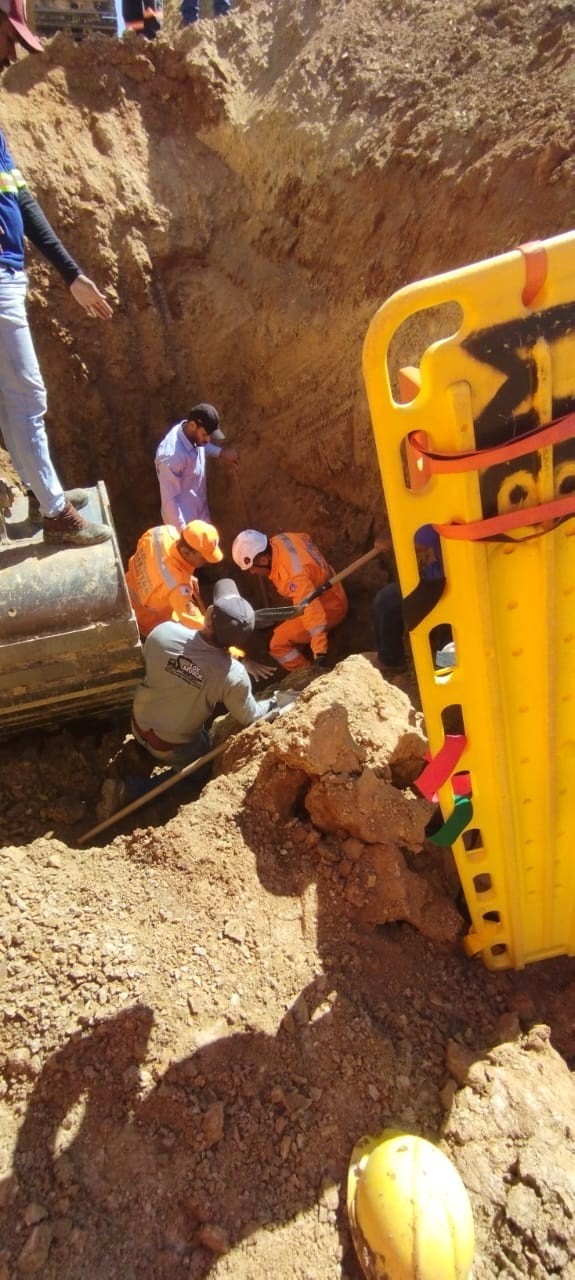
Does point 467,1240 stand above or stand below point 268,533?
below

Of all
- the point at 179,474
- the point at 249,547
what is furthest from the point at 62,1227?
the point at 179,474

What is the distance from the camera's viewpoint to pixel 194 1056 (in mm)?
2295

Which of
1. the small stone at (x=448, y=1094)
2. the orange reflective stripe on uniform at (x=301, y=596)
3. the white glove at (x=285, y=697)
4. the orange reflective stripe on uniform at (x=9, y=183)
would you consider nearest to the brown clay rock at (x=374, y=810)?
the small stone at (x=448, y=1094)

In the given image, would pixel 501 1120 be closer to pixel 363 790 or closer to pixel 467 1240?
pixel 467 1240

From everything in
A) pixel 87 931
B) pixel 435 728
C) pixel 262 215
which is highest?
pixel 262 215

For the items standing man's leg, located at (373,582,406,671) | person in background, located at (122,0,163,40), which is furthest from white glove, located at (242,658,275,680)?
person in background, located at (122,0,163,40)

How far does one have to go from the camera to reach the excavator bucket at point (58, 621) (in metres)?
Answer: 3.48

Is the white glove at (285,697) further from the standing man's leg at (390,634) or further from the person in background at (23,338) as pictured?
the person in background at (23,338)

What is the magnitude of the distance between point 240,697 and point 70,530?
126 centimetres

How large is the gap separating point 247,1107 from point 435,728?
1330 millimetres

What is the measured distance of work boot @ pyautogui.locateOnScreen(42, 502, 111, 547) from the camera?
3658mm

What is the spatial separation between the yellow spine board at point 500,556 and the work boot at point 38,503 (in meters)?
2.54

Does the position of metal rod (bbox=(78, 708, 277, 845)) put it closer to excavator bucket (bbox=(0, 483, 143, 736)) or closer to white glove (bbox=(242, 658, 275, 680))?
excavator bucket (bbox=(0, 483, 143, 736))

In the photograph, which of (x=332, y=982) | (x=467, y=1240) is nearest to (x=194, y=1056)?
(x=332, y=982)
